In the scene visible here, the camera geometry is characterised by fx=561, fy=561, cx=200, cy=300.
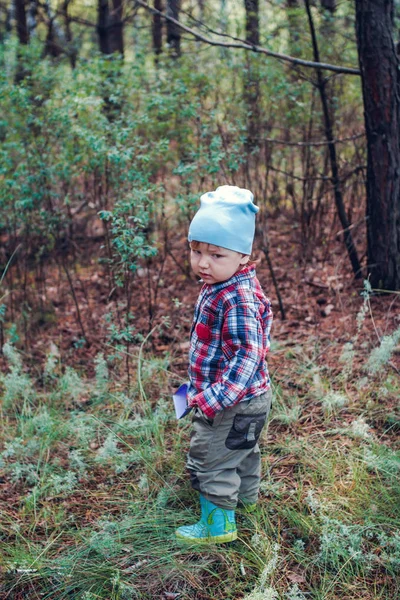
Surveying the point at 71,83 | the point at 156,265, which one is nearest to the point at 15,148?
the point at 71,83

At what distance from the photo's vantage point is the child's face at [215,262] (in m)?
2.36

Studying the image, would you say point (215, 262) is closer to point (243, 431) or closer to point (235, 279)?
point (235, 279)

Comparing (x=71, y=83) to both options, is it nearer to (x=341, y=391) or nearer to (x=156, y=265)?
(x=156, y=265)

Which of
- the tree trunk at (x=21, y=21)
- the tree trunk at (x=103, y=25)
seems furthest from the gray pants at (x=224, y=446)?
the tree trunk at (x=21, y=21)

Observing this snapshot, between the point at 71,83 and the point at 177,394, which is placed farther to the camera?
the point at 71,83

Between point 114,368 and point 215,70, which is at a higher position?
point 215,70

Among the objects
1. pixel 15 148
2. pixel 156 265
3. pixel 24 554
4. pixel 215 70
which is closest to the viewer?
pixel 24 554

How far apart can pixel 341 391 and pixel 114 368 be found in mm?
1679

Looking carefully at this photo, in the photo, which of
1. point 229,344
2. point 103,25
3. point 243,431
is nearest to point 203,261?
point 229,344

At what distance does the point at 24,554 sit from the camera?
2.52 m

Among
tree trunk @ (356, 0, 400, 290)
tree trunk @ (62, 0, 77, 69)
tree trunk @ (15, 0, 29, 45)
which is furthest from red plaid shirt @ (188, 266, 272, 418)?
tree trunk @ (15, 0, 29, 45)

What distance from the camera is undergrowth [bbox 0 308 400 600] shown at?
239 cm

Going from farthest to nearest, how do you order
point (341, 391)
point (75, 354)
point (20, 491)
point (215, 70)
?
1. point (215, 70)
2. point (75, 354)
3. point (341, 391)
4. point (20, 491)

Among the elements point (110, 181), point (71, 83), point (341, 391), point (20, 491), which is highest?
point (71, 83)
